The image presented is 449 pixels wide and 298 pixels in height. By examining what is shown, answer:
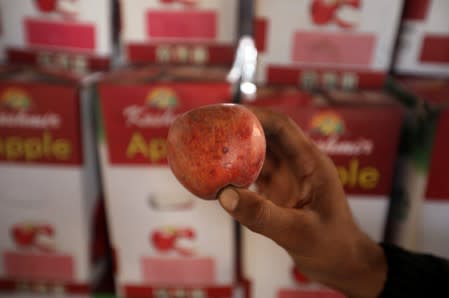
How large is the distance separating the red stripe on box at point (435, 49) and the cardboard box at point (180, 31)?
0.51 m

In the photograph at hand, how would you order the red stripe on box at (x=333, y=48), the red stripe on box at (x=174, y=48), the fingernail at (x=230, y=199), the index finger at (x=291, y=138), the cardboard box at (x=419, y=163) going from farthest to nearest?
the red stripe on box at (x=174, y=48), the red stripe on box at (x=333, y=48), the cardboard box at (x=419, y=163), the index finger at (x=291, y=138), the fingernail at (x=230, y=199)

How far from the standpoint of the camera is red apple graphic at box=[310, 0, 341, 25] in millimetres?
1028

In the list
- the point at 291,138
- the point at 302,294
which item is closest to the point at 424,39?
the point at 291,138

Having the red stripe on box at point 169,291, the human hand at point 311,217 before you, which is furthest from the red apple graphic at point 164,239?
the human hand at point 311,217

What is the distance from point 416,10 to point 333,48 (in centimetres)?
24

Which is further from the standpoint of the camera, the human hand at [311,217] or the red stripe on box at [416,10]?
the red stripe on box at [416,10]

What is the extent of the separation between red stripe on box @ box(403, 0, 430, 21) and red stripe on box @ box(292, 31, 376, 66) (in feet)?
0.45

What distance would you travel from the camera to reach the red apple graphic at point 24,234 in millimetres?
1129

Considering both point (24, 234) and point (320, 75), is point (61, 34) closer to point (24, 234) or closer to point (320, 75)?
point (24, 234)

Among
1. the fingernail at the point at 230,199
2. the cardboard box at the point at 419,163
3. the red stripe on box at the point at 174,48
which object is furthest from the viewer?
the red stripe on box at the point at 174,48

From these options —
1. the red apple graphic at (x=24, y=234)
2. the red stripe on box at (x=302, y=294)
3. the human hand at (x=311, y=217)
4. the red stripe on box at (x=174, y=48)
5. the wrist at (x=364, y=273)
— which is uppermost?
the red stripe on box at (x=174, y=48)

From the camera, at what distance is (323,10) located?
1.04 meters

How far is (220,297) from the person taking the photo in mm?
1155

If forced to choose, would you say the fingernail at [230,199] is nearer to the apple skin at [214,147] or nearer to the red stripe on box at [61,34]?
the apple skin at [214,147]
